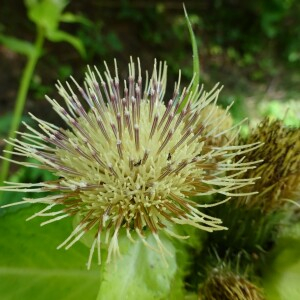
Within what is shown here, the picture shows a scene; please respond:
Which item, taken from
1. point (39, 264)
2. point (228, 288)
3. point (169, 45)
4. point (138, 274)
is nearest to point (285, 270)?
point (228, 288)

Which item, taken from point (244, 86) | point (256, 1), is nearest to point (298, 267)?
point (244, 86)

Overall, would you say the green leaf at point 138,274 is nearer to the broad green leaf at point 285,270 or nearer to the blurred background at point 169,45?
the broad green leaf at point 285,270

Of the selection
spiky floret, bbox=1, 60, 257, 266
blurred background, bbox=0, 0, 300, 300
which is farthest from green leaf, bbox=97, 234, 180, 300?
blurred background, bbox=0, 0, 300, 300

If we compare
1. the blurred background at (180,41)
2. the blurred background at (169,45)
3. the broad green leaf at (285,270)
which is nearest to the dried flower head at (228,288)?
the broad green leaf at (285,270)

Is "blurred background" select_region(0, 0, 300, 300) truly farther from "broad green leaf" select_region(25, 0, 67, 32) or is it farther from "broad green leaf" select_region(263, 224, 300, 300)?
"broad green leaf" select_region(263, 224, 300, 300)

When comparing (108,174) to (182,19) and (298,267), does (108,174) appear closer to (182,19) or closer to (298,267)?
(298,267)
